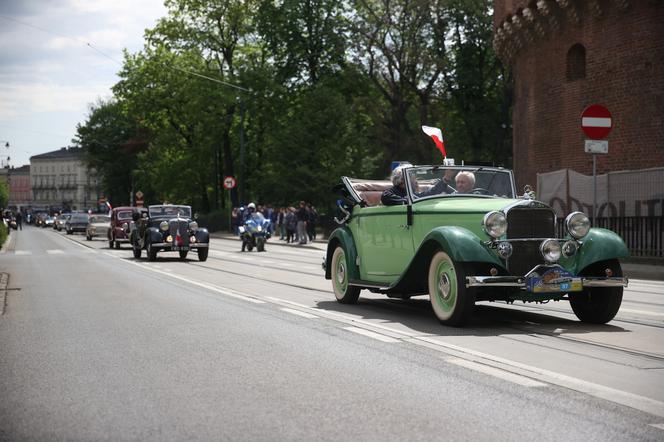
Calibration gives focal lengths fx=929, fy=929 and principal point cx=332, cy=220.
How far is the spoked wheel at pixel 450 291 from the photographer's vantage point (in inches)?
359

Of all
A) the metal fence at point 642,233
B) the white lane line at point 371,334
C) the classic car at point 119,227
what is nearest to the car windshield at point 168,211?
the classic car at point 119,227

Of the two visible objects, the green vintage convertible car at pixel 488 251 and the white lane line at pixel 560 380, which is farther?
the green vintage convertible car at pixel 488 251

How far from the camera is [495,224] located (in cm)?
A: 920

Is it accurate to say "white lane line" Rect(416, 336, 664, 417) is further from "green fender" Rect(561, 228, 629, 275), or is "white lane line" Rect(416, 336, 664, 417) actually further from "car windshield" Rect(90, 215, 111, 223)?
"car windshield" Rect(90, 215, 111, 223)

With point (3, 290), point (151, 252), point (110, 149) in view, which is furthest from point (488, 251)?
point (110, 149)

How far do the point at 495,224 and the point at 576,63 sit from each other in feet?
81.7

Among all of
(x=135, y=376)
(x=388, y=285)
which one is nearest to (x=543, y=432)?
(x=135, y=376)

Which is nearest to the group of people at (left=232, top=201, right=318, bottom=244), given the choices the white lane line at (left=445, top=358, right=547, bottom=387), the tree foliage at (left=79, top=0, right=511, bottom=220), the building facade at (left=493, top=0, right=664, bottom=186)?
the tree foliage at (left=79, top=0, right=511, bottom=220)

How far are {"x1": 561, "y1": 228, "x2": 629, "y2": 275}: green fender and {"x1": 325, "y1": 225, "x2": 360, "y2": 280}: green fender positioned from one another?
3.29 m

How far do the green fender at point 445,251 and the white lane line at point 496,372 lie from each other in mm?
1978

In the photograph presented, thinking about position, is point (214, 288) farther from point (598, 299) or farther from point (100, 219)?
point (100, 219)

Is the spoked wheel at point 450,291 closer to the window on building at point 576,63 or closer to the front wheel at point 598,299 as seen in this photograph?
the front wheel at point 598,299

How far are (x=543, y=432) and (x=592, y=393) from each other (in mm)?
1128

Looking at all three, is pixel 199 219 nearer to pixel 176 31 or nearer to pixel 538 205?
pixel 176 31
